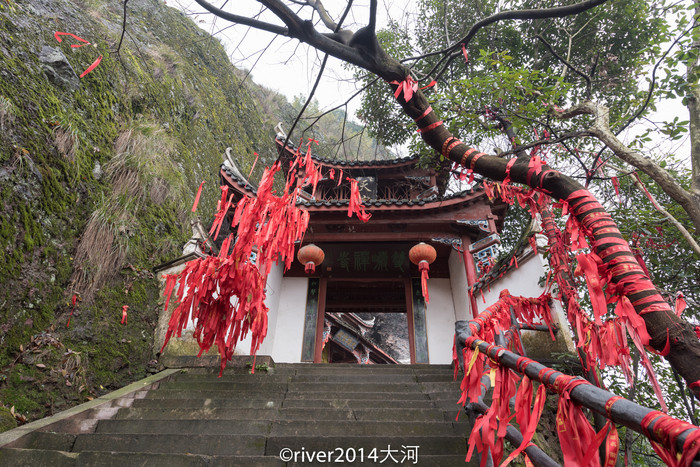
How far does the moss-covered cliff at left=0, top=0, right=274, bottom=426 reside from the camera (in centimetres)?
404

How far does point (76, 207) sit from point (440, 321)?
7042 mm

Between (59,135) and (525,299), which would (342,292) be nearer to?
(525,299)

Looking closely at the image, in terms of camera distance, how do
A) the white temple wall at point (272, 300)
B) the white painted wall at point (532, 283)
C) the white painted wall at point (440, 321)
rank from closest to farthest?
the white painted wall at point (532, 283) → the white temple wall at point (272, 300) → the white painted wall at point (440, 321)

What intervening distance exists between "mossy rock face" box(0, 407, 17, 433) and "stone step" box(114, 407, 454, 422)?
0.84 meters

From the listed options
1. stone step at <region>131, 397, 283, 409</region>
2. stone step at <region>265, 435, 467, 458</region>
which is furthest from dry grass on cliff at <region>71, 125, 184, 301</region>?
stone step at <region>265, 435, 467, 458</region>

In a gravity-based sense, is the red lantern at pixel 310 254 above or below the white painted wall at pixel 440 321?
above

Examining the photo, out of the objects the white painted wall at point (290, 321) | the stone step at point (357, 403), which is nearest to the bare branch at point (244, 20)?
the stone step at point (357, 403)

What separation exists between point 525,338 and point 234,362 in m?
3.76

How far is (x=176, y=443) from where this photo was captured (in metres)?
2.98

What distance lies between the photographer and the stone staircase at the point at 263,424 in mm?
2652

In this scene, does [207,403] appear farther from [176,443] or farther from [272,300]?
[272,300]

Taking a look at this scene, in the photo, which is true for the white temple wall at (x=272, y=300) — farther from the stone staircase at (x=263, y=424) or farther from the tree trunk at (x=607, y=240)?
the tree trunk at (x=607, y=240)

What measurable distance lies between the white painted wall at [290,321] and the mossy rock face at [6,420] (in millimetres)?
4612

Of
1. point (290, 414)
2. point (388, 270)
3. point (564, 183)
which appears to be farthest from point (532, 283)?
point (388, 270)
